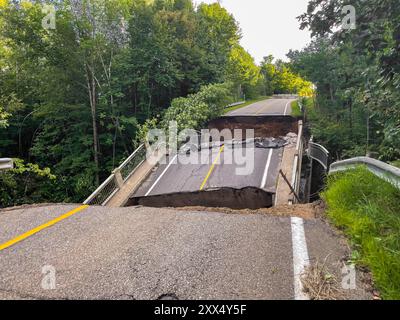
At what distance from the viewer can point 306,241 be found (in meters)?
3.69

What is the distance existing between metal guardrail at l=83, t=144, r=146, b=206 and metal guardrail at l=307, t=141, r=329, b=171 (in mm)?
8504

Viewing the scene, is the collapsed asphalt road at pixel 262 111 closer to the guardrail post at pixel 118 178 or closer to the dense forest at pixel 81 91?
the dense forest at pixel 81 91

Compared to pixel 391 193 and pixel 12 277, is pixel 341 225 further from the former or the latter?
pixel 12 277

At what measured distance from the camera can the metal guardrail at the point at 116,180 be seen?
29.6 feet

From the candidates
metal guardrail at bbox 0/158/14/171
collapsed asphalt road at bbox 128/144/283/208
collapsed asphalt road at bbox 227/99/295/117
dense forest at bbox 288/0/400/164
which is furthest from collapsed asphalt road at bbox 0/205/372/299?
collapsed asphalt road at bbox 227/99/295/117

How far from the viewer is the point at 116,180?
10.8 metres

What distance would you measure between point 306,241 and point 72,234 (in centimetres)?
337

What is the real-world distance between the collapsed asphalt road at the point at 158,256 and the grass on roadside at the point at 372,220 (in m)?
0.27

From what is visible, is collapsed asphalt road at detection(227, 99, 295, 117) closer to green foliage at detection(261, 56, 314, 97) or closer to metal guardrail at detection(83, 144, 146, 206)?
metal guardrail at detection(83, 144, 146, 206)

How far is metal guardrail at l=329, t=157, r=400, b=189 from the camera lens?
14.1 feet

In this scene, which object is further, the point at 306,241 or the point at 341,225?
the point at 341,225

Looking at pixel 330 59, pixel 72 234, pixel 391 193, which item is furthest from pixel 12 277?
pixel 330 59

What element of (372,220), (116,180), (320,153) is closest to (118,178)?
(116,180)

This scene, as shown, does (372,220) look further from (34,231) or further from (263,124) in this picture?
(263,124)
